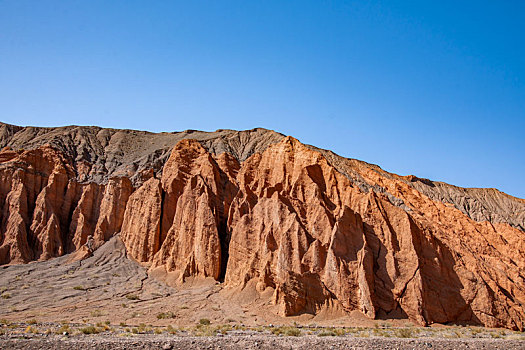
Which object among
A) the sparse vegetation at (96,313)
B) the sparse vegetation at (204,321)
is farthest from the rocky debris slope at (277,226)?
the sparse vegetation at (96,313)

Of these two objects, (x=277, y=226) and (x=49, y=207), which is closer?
(x=277, y=226)

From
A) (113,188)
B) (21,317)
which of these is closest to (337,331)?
(21,317)

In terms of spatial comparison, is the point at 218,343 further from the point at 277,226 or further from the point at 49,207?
the point at 49,207

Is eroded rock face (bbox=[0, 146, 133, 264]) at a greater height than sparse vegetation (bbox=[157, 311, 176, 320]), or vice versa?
eroded rock face (bbox=[0, 146, 133, 264])

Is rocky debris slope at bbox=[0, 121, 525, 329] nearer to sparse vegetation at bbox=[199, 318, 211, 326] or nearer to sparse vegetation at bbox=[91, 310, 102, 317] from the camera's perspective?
sparse vegetation at bbox=[199, 318, 211, 326]

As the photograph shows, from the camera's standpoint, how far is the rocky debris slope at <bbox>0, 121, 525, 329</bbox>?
38250mm

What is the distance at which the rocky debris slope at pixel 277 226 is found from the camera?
38.2 meters

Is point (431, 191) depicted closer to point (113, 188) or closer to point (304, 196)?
point (304, 196)

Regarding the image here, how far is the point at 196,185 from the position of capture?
54.9m

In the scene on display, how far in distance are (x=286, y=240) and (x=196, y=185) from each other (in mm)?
17456

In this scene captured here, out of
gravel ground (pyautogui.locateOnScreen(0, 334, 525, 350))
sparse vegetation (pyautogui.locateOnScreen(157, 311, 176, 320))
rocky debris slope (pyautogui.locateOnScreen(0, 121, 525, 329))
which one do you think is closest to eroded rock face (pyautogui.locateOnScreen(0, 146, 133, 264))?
rocky debris slope (pyautogui.locateOnScreen(0, 121, 525, 329))

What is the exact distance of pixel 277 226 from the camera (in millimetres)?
44312

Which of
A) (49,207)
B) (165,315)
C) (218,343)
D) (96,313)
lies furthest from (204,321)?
(49,207)

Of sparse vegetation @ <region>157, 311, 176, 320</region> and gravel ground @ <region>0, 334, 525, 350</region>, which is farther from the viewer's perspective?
sparse vegetation @ <region>157, 311, 176, 320</region>
